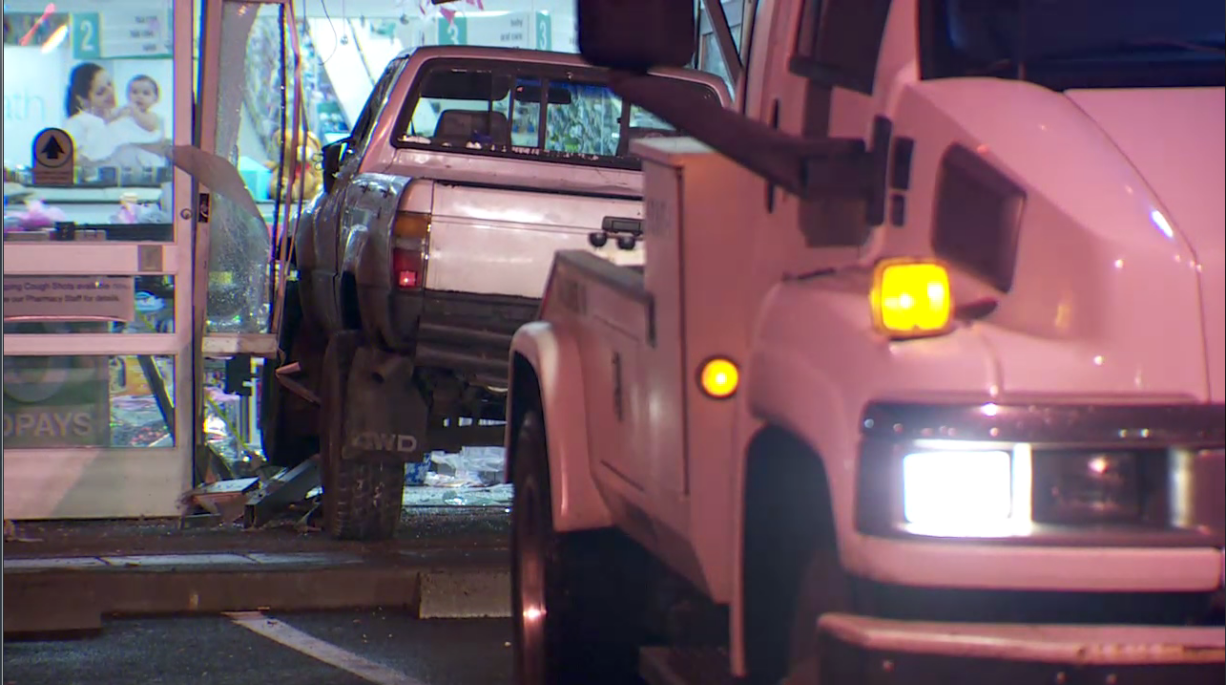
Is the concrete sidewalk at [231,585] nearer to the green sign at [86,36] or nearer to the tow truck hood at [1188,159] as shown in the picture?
the green sign at [86,36]

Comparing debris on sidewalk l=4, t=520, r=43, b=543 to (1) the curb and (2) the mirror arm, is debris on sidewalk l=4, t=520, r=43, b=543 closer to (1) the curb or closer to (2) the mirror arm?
(1) the curb

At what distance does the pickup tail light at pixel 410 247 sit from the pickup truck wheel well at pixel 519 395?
2.47 meters

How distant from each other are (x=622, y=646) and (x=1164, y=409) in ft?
7.93

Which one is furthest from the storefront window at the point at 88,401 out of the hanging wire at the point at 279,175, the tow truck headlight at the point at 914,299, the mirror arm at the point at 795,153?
the tow truck headlight at the point at 914,299

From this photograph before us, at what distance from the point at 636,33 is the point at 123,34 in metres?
6.16

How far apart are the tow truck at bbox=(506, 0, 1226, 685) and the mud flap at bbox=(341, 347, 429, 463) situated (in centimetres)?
425

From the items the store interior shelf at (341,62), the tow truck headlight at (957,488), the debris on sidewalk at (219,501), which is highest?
the store interior shelf at (341,62)

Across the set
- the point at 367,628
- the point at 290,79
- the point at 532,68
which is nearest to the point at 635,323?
the point at 367,628

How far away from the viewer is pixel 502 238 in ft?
26.4

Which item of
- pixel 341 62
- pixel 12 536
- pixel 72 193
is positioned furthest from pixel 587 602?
pixel 341 62

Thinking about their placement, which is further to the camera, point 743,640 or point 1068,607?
point 743,640

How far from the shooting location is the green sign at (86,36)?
907cm

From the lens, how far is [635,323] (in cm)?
434

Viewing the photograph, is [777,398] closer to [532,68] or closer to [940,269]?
[940,269]
